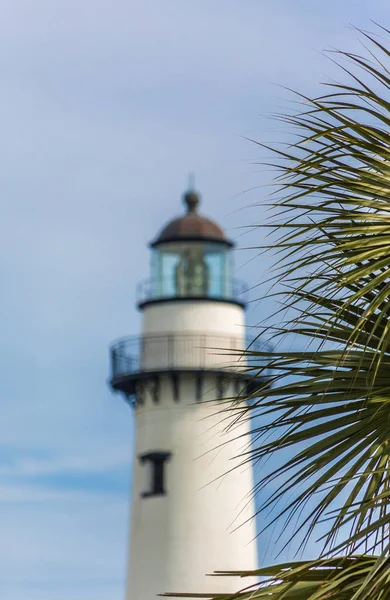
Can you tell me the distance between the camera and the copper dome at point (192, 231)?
118 feet

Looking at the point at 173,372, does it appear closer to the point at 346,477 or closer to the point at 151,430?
the point at 151,430

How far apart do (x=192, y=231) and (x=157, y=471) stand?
5.38m

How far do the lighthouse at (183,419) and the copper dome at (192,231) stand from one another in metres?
0.02

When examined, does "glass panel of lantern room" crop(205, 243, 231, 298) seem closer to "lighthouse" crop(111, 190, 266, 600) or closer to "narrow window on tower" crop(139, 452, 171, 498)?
"lighthouse" crop(111, 190, 266, 600)

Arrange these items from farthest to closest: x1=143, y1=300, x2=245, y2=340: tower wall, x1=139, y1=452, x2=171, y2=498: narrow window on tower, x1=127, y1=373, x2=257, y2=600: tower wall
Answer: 1. x1=143, y1=300, x2=245, y2=340: tower wall
2. x1=139, y1=452, x2=171, y2=498: narrow window on tower
3. x1=127, y1=373, x2=257, y2=600: tower wall

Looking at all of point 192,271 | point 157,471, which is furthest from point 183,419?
point 192,271

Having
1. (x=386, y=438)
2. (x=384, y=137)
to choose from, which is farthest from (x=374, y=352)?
(x=384, y=137)

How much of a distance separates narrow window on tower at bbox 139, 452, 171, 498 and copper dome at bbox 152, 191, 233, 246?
15.4 ft

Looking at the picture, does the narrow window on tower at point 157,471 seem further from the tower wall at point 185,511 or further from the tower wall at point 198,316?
the tower wall at point 198,316

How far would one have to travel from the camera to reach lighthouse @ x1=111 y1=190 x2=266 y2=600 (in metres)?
34.5

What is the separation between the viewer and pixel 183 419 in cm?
3553

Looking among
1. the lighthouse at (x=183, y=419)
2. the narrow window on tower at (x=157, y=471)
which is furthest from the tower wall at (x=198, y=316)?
the narrow window on tower at (x=157, y=471)

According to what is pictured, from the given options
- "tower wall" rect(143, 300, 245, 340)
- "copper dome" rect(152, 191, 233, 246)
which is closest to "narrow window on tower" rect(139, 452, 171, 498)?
"tower wall" rect(143, 300, 245, 340)

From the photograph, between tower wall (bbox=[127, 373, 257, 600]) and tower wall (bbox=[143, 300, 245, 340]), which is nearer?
tower wall (bbox=[127, 373, 257, 600])
